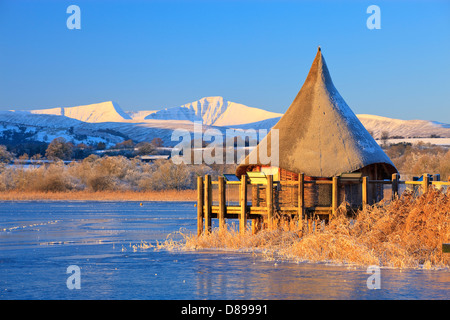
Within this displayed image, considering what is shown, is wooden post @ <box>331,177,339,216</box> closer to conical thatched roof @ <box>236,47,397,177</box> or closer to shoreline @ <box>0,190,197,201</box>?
conical thatched roof @ <box>236,47,397,177</box>

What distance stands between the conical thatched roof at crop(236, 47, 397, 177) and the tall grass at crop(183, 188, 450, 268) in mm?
1990

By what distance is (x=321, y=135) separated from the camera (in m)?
23.4

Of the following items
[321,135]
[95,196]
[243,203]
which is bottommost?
[95,196]

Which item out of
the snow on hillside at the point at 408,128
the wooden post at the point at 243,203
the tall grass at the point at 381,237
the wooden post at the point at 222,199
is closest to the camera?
the tall grass at the point at 381,237

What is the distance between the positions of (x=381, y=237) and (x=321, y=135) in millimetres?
4706

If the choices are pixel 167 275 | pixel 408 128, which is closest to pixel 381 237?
pixel 167 275

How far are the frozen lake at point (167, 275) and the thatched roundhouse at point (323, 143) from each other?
3.68 m

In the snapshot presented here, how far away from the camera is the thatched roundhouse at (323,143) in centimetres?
2273

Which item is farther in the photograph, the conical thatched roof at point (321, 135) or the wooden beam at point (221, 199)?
the conical thatched roof at point (321, 135)

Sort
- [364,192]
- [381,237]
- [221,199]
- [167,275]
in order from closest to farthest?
[167,275], [381,237], [364,192], [221,199]

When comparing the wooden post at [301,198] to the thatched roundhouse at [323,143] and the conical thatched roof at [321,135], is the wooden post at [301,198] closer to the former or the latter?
the thatched roundhouse at [323,143]

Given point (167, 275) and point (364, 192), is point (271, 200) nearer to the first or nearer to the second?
point (364, 192)

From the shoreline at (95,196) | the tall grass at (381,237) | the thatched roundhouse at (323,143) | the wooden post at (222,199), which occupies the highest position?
the thatched roundhouse at (323,143)

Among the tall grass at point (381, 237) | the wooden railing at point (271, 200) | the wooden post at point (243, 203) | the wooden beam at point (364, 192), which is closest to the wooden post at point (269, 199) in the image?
the wooden railing at point (271, 200)
